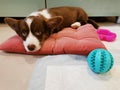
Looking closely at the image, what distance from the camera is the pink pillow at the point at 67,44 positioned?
50.3 inches

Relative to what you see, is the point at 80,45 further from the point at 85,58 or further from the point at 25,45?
the point at 25,45

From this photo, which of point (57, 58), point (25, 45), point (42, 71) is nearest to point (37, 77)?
point (42, 71)

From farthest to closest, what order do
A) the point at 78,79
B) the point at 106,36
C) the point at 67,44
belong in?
1. the point at 106,36
2. the point at 67,44
3. the point at 78,79

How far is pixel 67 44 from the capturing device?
1319 mm

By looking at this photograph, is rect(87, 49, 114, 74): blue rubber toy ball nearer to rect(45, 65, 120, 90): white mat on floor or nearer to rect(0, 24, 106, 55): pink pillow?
rect(45, 65, 120, 90): white mat on floor

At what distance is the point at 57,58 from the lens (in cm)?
127

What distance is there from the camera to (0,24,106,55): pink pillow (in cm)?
128

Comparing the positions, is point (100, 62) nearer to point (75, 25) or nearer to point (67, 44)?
point (67, 44)

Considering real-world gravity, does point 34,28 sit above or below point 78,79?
above

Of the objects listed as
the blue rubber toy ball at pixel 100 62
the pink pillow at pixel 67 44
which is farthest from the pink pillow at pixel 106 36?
the blue rubber toy ball at pixel 100 62

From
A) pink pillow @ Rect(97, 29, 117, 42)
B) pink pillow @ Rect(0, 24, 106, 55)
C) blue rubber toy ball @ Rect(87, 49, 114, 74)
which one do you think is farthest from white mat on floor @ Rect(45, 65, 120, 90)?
pink pillow @ Rect(97, 29, 117, 42)

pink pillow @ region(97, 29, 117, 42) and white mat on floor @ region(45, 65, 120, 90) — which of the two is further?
pink pillow @ region(97, 29, 117, 42)

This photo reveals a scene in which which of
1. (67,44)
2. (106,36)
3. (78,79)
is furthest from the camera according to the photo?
(106,36)

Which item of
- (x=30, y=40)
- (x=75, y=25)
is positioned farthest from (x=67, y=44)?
(x=75, y=25)
